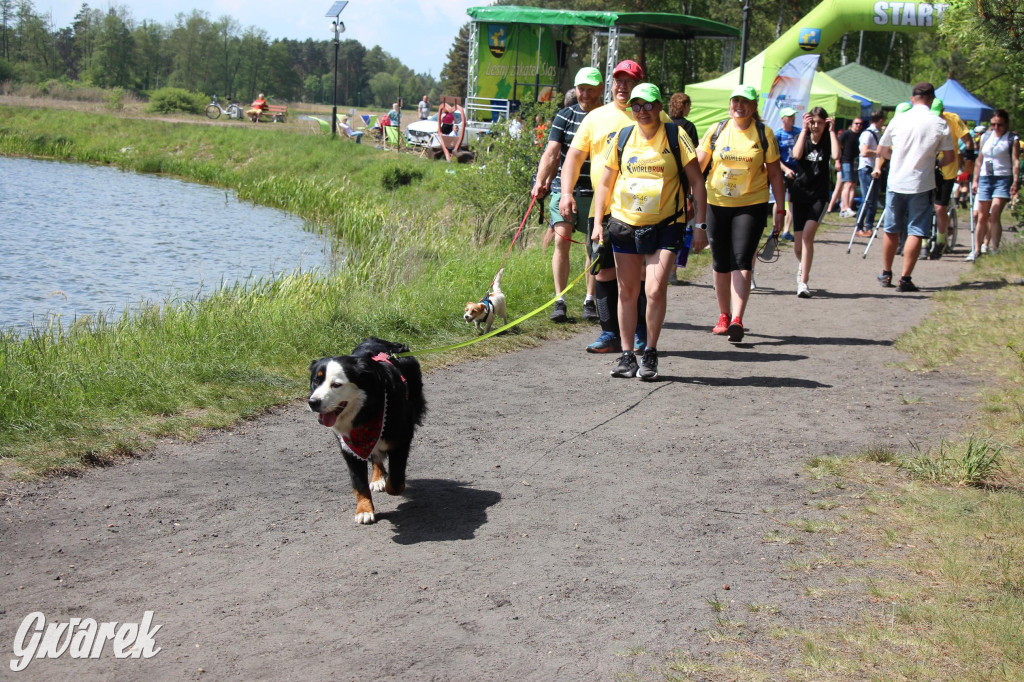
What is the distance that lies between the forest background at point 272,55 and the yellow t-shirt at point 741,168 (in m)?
25.0

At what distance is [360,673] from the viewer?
9.82ft

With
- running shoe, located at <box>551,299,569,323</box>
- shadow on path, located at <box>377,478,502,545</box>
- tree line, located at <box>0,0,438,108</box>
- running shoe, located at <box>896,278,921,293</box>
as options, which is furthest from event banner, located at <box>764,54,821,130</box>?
tree line, located at <box>0,0,438,108</box>

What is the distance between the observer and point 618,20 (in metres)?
26.0

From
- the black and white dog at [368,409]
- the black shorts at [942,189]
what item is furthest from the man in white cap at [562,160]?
the black shorts at [942,189]

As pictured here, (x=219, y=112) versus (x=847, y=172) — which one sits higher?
(x=219, y=112)

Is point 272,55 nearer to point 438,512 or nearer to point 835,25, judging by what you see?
point 835,25

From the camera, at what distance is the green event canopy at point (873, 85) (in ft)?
90.1

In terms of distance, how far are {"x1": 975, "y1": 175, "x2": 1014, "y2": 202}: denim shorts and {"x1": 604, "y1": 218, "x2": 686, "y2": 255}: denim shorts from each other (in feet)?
26.5

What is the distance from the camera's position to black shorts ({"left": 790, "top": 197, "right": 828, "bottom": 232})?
9.57 metres

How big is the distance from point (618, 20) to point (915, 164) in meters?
17.7

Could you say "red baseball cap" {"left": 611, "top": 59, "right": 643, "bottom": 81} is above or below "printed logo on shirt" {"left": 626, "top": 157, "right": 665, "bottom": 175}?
above

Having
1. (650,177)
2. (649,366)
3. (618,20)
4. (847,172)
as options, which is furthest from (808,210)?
(618,20)

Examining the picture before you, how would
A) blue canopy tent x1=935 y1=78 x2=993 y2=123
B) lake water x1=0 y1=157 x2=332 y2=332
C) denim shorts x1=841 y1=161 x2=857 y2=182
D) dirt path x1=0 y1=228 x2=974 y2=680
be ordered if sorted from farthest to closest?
blue canopy tent x1=935 y1=78 x2=993 y2=123 → denim shorts x1=841 y1=161 x2=857 y2=182 → lake water x1=0 y1=157 x2=332 y2=332 → dirt path x1=0 y1=228 x2=974 y2=680

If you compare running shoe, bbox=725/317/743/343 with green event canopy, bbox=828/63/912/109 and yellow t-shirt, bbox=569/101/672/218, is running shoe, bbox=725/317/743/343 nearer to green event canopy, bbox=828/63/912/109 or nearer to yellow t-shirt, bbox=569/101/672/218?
yellow t-shirt, bbox=569/101/672/218
